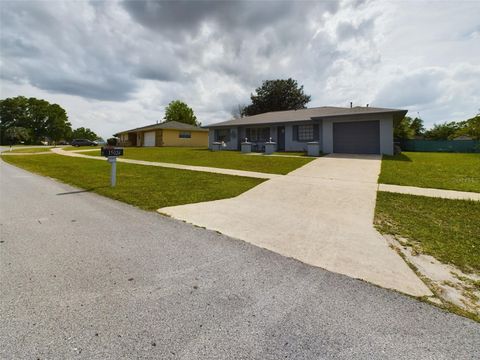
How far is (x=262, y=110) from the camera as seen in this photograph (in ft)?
161

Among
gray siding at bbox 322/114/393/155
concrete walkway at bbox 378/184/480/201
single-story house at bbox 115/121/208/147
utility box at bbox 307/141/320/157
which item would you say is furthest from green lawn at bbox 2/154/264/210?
single-story house at bbox 115/121/208/147

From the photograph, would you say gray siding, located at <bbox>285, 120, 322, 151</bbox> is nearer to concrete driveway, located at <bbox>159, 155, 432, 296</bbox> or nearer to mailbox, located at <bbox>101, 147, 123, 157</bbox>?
concrete driveway, located at <bbox>159, 155, 432, 296</bbox>

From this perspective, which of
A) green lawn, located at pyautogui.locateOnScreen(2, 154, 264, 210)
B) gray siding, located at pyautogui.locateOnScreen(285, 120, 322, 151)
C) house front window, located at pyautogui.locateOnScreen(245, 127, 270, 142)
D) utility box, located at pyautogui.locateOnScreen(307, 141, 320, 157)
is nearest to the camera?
green lawn, located at pyautogui.locateOnScreen(2, 154, 264, 210)

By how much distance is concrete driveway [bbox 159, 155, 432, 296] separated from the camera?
11.4 ft

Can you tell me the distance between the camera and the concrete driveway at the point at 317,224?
3480mm

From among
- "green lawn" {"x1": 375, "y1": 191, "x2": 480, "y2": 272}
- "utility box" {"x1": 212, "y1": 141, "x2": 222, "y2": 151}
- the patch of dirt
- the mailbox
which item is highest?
"utility box" {"x1": 212, "y1": 141, "x2": 222, "y2": 151}

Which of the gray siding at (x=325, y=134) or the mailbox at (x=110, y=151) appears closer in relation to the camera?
the mailbox at (x=110, y=151)

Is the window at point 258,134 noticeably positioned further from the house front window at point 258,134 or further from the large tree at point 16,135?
the large tree at point 16,135

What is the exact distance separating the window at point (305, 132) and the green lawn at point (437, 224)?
15280 mm

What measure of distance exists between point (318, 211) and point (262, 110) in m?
45.0

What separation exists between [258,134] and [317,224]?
2122cm

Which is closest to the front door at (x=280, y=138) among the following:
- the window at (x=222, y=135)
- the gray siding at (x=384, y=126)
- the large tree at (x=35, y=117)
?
the gray siding at (x=384, y=126)

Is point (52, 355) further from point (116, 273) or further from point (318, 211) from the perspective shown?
point (318, 211)

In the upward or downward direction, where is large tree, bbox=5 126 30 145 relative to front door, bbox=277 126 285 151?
upward
